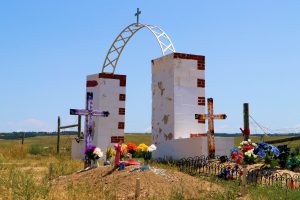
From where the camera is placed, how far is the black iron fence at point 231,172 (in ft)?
36.3

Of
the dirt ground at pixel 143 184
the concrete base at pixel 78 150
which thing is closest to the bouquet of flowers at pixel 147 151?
the dirt ground at pixel 143 184

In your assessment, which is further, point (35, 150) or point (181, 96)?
point (35, 150)

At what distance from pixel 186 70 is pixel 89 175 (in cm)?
615

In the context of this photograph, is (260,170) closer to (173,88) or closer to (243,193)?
(243,193)

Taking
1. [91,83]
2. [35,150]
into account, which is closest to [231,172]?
[91,83]

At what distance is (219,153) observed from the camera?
14.9 meters

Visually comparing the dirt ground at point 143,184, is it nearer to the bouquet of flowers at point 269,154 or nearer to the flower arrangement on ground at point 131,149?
the flower arrangement on ground at point 131,149

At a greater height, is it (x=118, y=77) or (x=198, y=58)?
(x=198, y=58)

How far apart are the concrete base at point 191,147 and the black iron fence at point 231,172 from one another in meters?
0.27

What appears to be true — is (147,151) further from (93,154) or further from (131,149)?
(93,154)

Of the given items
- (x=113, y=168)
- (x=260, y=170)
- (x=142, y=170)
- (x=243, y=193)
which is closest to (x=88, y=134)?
(x=113, y=168)

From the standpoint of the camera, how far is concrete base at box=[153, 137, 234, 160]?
14422mm

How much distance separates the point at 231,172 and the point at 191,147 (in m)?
2.82

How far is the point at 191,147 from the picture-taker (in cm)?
1465
